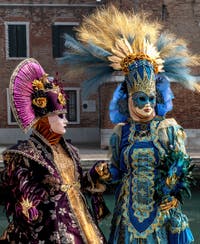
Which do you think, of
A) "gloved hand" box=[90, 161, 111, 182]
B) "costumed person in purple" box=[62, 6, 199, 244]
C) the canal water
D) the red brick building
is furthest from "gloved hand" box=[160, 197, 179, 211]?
the red brick building

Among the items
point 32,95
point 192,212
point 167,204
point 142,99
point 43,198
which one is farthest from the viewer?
point 192,212

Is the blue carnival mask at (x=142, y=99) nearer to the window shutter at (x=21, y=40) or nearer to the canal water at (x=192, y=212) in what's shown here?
the canal water at (x=192, y=212)

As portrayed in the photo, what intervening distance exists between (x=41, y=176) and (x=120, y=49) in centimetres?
113

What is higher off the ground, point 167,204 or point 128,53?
point 128,53

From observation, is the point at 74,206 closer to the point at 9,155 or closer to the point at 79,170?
the point at 79,170

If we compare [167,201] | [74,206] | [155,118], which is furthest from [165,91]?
[74,206]

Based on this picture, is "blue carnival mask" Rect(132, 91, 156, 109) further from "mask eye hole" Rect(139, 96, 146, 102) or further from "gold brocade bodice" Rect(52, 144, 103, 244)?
"gold brocade bodice" Rect(52, 144, 103, 244)

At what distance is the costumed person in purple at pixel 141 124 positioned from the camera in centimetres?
348

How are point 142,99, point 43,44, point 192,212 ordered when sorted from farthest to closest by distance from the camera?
point 43,44 < point 192,212 < point 142,99

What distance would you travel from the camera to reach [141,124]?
3.64 meters

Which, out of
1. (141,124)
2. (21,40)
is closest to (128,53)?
(141,124)

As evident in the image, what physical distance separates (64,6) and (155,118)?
623 inches

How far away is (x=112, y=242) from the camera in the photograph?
3646 millimetres

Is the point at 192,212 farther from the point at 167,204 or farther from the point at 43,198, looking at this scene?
the point at 43,198
